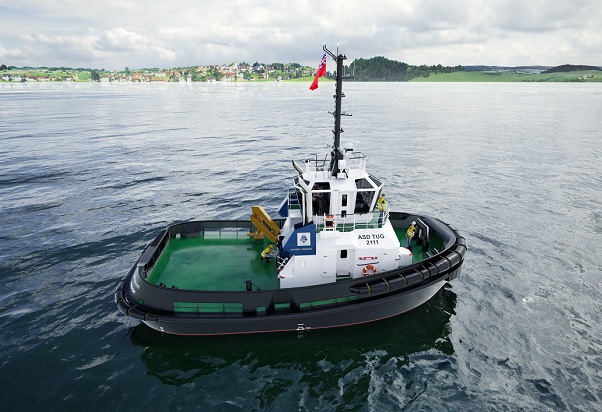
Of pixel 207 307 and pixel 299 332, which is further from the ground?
pixel 207 307

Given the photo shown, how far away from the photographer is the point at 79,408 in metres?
8.87

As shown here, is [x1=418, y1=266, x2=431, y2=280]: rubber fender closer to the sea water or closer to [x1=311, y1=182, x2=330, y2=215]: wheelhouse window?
the sea water

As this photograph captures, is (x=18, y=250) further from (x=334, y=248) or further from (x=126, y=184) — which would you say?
(x=334, y=248)

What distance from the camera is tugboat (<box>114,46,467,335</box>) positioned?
1052 centimetres

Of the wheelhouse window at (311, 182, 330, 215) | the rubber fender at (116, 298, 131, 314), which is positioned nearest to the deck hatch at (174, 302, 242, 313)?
the rubber fender at (116, 298, 131, 314)

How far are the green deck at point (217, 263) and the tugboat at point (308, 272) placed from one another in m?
0.04

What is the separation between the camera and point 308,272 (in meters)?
11.4

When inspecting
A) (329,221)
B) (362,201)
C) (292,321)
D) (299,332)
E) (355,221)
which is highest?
(362,201)

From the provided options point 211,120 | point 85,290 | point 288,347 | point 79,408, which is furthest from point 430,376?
point 211,120

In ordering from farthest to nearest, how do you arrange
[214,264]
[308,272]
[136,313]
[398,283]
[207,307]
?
[214,264] < [308,272] < [398,283] < [207,307] < [136,313]

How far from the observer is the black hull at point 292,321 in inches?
409

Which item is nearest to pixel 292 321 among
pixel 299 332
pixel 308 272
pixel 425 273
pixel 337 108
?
pixel 299 332

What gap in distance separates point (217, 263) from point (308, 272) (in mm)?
A: 3509

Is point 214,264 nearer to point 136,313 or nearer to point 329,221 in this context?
point 136,313
